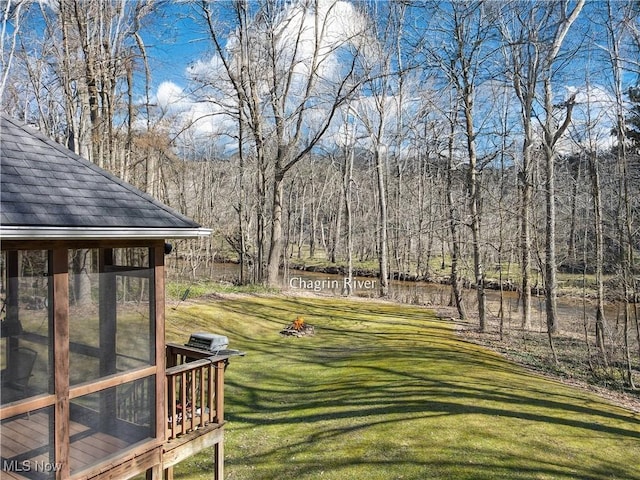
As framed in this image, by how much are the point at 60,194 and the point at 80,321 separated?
1.18 m

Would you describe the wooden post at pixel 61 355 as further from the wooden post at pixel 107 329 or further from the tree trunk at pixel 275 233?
the tree trunk at pixel 275 233

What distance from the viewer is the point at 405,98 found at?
2205 centimetres

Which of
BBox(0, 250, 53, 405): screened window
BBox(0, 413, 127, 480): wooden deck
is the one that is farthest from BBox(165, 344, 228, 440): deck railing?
BBox(0, 250, 53, 405): screened window

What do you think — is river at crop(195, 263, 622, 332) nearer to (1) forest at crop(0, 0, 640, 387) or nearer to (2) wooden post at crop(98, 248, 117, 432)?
(1) forest at crop(0, 0, 640, 387)

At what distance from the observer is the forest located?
11.9 m

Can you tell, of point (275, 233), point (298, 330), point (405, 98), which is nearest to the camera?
point (298, 330)

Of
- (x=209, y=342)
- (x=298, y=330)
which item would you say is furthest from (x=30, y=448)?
(x=298, y=330)

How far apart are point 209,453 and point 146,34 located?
15277mm

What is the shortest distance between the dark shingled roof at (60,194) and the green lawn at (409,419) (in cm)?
357

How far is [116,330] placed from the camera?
4520mm

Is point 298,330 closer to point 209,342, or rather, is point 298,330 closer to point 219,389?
point 209,342

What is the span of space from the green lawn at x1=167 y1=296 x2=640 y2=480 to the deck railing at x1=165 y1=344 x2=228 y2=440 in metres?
1.04

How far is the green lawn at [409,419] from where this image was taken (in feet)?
18.1

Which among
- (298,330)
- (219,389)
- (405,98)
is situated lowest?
(298,330)
